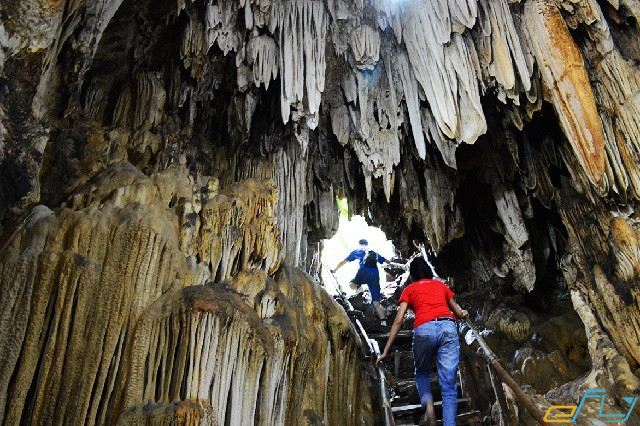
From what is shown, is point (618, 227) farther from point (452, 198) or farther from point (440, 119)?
point (452, 198)

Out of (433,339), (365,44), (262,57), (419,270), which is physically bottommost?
(433,339)

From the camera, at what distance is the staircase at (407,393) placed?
15.7 ft

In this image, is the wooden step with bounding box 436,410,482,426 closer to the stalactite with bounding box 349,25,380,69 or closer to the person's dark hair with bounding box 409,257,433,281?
the person's dark hair with bounding box 409,257,433,281

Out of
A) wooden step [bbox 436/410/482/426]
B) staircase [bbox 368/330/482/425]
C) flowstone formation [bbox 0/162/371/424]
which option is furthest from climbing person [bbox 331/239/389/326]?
wooden step [bbox 436/410/482/426]

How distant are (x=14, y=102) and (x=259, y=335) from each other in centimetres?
254

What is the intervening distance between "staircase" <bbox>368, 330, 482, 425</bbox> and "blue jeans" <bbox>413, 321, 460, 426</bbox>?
28.0 inches

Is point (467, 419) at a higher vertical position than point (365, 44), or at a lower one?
lower

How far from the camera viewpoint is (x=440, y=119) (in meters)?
5.27

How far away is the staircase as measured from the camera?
4.80 m

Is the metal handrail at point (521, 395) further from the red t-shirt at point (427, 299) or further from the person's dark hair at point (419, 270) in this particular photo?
the person's dark hair at point (419, 270)

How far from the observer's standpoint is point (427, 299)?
4.20m

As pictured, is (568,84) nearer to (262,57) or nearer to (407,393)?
(262,57)

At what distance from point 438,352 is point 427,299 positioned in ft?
1.54

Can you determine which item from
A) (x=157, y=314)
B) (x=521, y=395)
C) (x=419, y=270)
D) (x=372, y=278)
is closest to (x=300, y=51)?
(x=419, y=270)
